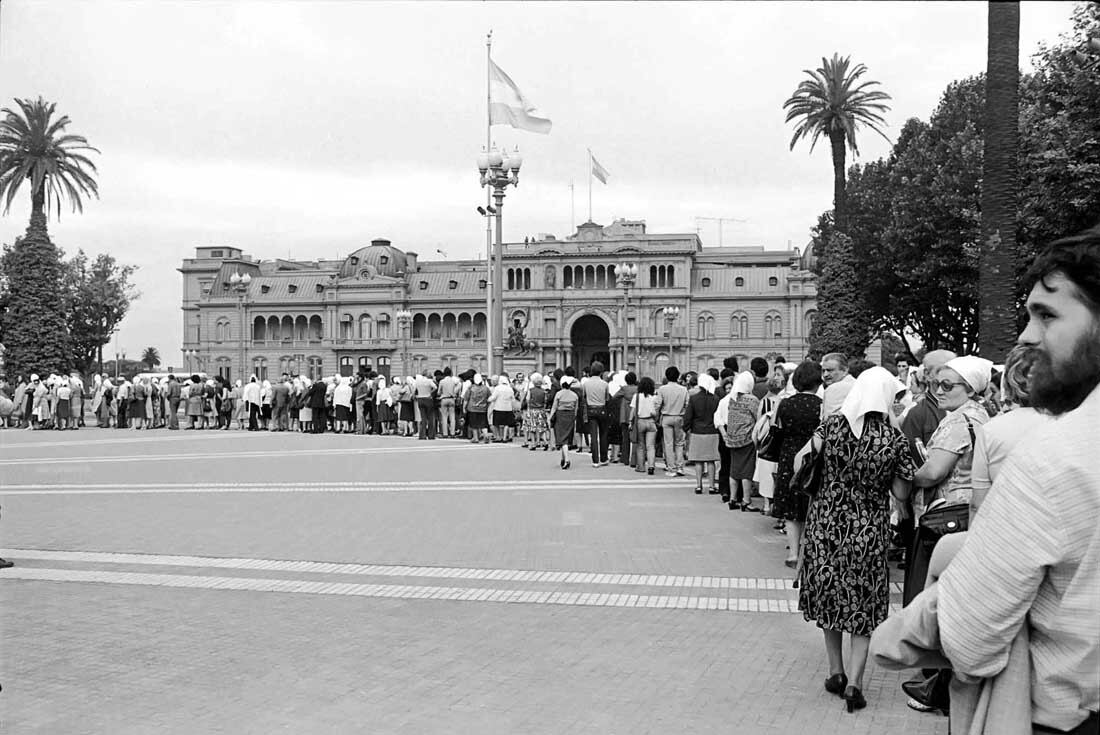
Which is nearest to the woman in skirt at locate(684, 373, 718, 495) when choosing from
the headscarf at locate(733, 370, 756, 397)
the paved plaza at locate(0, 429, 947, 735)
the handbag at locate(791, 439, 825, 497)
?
the paved plaza at locate(0, 429, 947, 735)

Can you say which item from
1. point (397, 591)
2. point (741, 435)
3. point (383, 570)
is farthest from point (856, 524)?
point (741, 435)

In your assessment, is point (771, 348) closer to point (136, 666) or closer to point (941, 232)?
point (941, 232)

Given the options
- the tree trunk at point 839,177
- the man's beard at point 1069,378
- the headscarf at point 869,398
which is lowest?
the headscarf at point 869,398

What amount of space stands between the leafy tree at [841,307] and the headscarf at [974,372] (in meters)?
39.1

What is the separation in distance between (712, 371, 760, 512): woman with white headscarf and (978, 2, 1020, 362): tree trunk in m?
3.16

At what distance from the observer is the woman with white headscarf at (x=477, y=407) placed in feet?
84.1

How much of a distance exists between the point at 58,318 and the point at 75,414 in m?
14.1

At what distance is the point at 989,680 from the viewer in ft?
7.36

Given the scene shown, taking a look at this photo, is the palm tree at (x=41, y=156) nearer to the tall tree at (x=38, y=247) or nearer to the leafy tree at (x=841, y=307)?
the tall tree at (x=38, y=247)

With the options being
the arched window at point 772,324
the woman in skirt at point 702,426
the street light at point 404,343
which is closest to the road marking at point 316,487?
the woman in skirt at point 702,426

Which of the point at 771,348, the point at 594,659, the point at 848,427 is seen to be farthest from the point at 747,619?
the point at 771,348

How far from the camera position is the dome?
3639 inches

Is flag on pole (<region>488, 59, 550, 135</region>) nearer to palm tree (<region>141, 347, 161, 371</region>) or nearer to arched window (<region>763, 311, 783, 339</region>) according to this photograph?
arched window (<region>763, 311, 783, 339</region>)

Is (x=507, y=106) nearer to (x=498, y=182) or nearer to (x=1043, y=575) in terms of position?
(x=498, y=182)
